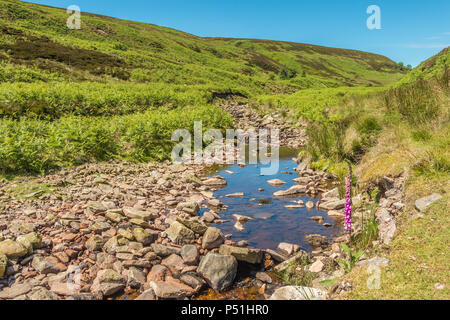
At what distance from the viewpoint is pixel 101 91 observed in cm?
1970

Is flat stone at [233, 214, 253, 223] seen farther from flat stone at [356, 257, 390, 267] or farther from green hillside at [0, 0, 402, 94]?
green hillside at [0, 0, 402, 94]

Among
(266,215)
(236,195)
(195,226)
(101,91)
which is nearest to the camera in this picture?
(195,226)

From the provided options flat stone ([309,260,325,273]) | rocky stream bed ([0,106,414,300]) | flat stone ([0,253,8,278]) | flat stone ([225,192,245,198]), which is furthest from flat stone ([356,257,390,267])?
flat stone ([0,253,8,278])

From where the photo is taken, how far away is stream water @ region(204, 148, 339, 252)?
5539 mm

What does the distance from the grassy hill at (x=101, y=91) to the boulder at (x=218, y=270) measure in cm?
549

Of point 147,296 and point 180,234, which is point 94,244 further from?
point 147,296

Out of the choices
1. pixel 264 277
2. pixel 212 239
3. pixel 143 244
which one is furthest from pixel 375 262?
pixel 143 244

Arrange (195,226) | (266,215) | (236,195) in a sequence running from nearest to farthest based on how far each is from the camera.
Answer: (195,226), (266,215), (236,195)

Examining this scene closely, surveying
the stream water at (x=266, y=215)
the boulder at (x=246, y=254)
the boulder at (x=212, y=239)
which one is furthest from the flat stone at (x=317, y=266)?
the boulder at (x=212, y=239)

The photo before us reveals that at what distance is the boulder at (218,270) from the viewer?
4.00 m

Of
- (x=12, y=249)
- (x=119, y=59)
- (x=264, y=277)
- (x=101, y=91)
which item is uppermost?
(x=119, y=59)

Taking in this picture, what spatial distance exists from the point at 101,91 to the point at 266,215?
1714cm

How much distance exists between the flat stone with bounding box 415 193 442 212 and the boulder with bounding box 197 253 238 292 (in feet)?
9.41

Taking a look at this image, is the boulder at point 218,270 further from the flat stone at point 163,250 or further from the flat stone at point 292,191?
the flat stone at point 292,191
